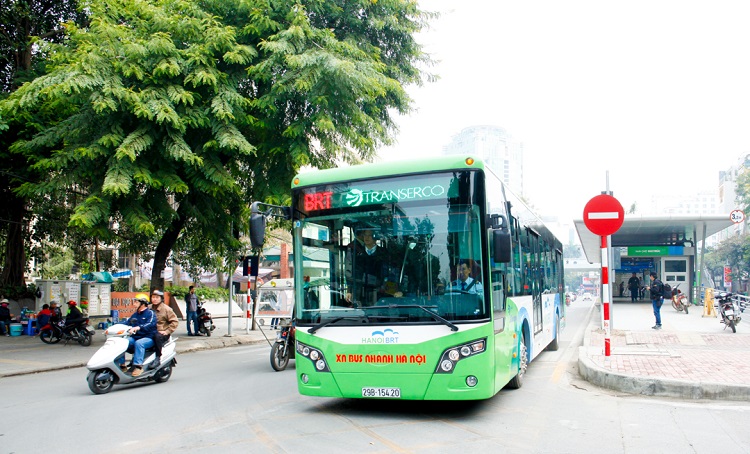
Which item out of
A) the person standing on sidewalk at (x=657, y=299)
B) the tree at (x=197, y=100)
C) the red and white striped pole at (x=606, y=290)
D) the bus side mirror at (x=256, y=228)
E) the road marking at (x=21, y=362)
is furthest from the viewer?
the person standing on sidewalk at (x=657, y=299)

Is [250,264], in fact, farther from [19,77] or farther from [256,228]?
[256,228]

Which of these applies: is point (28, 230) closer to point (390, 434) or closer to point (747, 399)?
point (390, 434)

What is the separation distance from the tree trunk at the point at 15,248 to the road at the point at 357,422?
13806 mm

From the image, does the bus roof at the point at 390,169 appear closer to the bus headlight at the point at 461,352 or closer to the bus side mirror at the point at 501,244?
the bus side mirror at the point at 501,244

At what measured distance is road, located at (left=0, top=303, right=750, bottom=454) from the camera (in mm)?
6320

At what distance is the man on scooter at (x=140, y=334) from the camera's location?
34.7ft

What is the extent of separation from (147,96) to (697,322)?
18.6 meters

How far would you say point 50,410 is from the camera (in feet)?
28.8

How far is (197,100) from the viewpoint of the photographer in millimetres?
15461

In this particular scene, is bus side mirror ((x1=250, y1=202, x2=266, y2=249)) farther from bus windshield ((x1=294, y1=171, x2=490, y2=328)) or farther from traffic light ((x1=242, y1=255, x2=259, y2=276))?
traffic light ((x1=242, y1=255, x2=259, y2=276))

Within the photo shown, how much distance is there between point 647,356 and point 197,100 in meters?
11.2

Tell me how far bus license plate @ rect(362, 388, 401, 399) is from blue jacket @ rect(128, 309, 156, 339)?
494 cm

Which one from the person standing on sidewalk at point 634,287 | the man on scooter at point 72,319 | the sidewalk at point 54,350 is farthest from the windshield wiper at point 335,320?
the person standing on sidewalk at point 634,287

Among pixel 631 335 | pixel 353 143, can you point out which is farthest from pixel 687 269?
pixel 353 143
